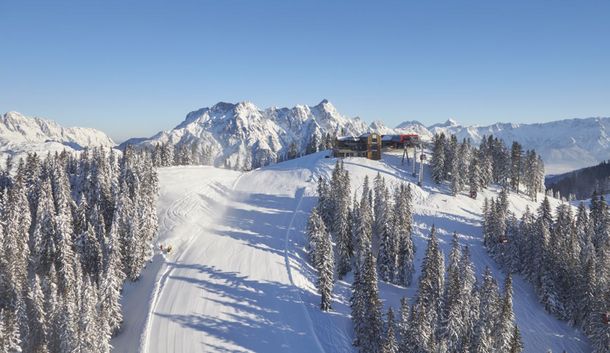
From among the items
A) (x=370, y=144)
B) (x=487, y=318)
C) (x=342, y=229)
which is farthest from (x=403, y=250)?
(x=370, y=144)

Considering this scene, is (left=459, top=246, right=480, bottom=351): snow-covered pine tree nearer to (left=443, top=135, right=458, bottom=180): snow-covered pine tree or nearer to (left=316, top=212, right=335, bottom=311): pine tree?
(left=316, top=212, right=335, bottom=311): pine tree

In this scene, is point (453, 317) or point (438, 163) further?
point (438, 163)

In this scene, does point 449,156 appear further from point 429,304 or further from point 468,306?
point 468,306

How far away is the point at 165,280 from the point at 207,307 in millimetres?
9279

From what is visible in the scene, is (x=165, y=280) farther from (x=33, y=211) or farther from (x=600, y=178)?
(x=600, y=178)

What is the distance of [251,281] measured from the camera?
194ft

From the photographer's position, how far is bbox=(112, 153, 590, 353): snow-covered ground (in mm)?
49000

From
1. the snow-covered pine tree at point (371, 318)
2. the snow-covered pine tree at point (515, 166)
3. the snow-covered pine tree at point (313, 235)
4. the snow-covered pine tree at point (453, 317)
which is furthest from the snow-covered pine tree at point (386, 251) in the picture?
the snow-covered pine tree at point (515, 166)

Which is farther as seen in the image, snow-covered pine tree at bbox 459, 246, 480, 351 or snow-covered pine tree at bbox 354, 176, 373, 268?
snow-covered pine tree at bbox 354, 176, 373, 268

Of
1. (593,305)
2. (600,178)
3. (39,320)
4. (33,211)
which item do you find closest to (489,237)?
(593,305)

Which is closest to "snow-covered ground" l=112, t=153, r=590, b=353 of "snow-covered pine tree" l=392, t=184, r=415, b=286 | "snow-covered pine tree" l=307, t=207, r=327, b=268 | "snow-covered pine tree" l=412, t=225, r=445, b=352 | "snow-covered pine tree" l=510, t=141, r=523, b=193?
"snow-covered pine tree" l=307, t=207, r=327, b=268

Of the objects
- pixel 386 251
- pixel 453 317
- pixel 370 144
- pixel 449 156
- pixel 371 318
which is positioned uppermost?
pixel 370 144

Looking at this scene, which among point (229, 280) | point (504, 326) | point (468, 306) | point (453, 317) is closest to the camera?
point (504, 326)

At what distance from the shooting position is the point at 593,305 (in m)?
55.7
